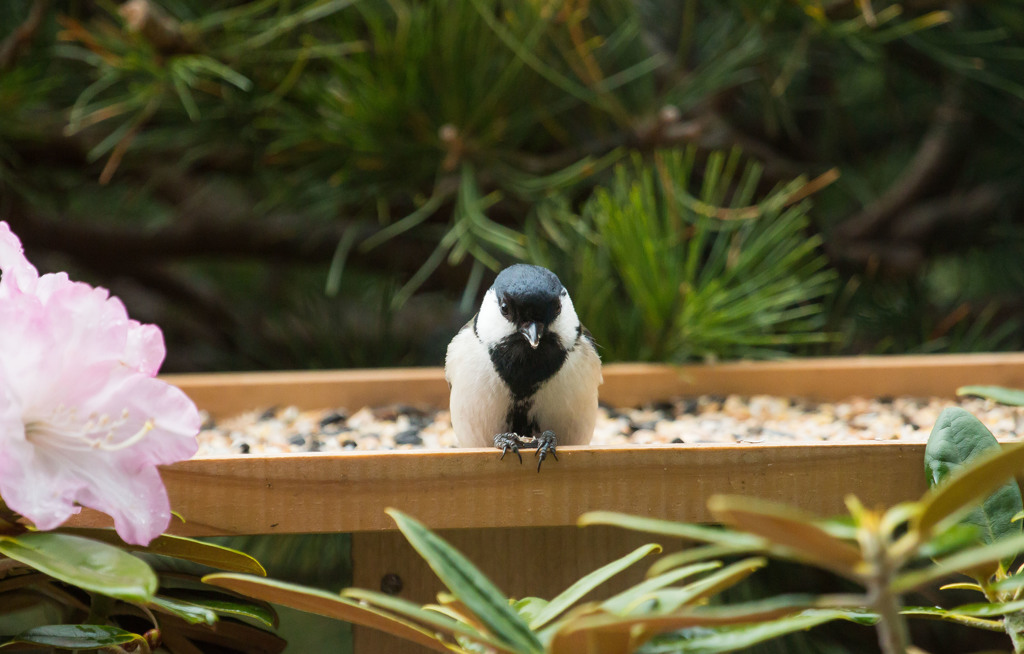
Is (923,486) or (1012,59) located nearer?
(923,486)

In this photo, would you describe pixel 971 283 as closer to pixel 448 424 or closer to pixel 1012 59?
pixel 1012 59

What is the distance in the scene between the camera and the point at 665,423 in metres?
0.97

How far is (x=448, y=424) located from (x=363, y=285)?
0.59 m

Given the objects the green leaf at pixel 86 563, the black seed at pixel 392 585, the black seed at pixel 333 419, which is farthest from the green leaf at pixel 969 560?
the black seed at pixel 333 419

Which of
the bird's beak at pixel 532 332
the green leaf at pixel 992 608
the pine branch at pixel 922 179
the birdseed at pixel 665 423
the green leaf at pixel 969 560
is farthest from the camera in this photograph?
the pine branch at pixel 922 179

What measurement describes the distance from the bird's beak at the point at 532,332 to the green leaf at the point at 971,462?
31 cm

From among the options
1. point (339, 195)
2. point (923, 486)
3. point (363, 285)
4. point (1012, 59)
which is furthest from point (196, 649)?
point (1012, 59)

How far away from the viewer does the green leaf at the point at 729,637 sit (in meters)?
0.32

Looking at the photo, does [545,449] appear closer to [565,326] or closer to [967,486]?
[565,326]

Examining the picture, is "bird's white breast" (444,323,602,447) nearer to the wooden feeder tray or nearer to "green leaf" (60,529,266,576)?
the wooden feeder tray

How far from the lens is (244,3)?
1.14 m

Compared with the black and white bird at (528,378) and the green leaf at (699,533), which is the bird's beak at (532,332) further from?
the green leaf at (699,533)

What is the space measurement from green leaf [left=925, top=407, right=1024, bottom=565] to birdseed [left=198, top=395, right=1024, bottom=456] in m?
0.32

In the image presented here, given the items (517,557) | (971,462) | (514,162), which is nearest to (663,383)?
(514,162)
